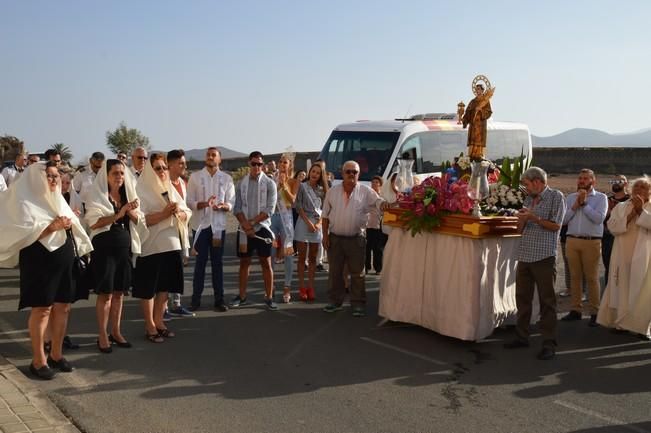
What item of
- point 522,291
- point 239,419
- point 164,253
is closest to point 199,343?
point 164,253

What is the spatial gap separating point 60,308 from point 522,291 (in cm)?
465

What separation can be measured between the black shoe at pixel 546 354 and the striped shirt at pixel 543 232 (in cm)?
90

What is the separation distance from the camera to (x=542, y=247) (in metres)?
7.42

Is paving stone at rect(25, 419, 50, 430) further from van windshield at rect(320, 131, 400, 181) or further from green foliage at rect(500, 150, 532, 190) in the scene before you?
van windshield at rect(320, 131, 400, 181)

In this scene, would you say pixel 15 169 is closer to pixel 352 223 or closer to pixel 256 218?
pixel 256 218

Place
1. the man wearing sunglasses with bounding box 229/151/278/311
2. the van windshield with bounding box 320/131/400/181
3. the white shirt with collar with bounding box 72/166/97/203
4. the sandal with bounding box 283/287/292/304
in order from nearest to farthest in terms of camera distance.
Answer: the man wearing sunglasses with bounding box 229/151/278/311 → the sandal with bounding box 283/287/292/304 → the white shirt with collar with bounding box 72/166/97/203 → the van windshield with bounding box 320/131/400/181

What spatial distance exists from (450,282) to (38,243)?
4224mm

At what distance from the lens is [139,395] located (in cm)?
599

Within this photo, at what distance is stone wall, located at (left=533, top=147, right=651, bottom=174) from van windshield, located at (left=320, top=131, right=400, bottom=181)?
14.7m

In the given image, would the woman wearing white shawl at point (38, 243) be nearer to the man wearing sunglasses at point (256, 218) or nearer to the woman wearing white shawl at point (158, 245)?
the woman wearing white shawl at point (158, 245)

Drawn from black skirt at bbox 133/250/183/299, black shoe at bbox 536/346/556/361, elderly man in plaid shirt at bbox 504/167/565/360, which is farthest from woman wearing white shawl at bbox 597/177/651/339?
black skirt at bbox 133/250/183/299

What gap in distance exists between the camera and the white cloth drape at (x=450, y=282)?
7.67 m

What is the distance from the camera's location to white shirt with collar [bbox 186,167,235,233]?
9195 millimetres

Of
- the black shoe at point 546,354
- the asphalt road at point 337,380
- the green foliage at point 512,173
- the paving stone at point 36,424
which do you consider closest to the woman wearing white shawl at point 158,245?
the asphalt road at point 337,380
